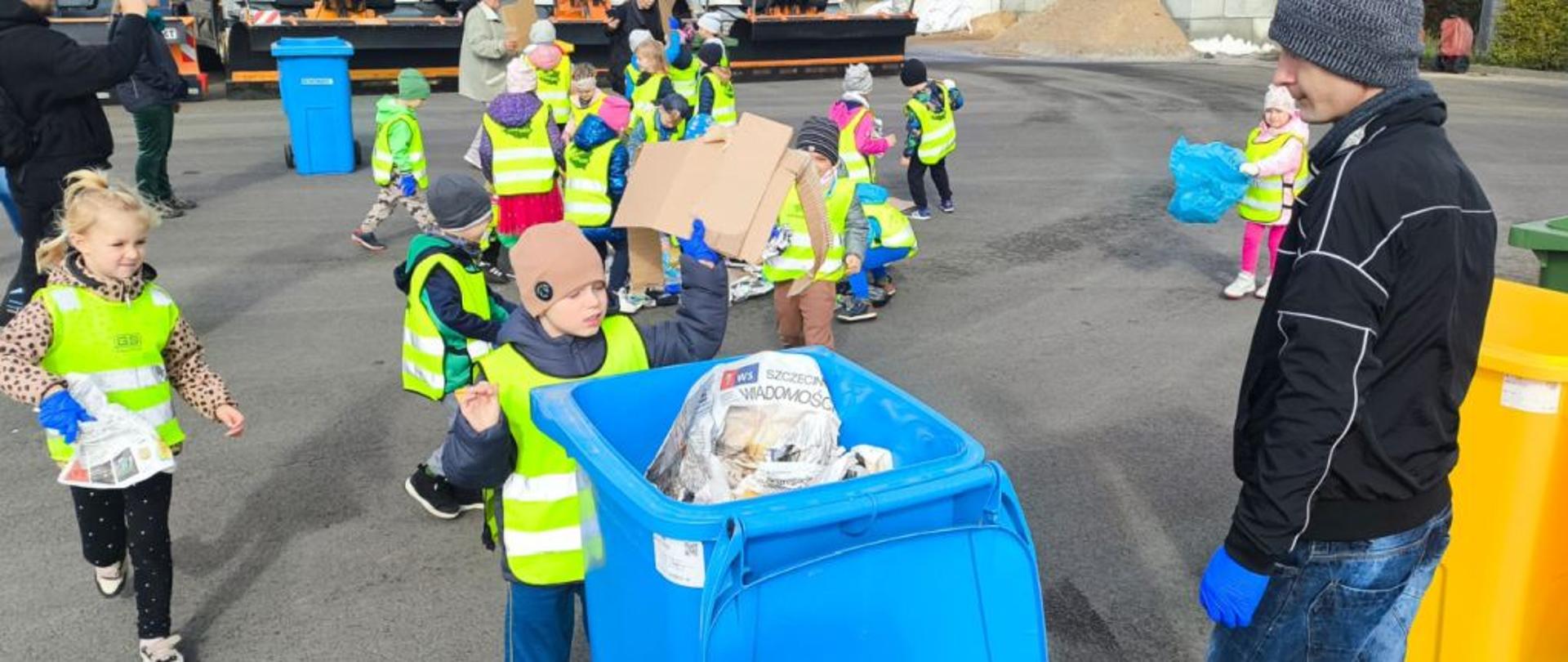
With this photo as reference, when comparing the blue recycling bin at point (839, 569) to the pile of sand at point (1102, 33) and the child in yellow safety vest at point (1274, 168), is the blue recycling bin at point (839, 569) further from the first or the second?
the pile of sand at point (1102, 33)

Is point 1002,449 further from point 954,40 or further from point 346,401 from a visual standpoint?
point 954,40

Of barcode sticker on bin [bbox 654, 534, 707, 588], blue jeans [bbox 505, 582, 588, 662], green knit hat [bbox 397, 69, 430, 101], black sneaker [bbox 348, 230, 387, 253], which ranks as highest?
green knit hat [bbox 397, 69, 430, 101]

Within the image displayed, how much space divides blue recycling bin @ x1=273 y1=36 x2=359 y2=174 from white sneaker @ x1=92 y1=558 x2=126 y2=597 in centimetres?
841

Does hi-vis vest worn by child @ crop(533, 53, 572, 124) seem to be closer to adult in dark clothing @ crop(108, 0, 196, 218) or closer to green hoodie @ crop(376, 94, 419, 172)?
green hoodie @ crop(376, 94, 419, 172)

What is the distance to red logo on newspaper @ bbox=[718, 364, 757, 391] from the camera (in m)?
2.74

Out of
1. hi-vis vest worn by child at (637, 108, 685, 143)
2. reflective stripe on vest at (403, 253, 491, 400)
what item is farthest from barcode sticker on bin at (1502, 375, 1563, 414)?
hi-vis vest worn by child at (637, 108, 685, 143)

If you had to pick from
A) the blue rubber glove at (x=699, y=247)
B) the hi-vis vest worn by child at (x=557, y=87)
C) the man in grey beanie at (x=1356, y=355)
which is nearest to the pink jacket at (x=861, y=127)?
the hi-vis vest worn by child at (x=557, y=87)

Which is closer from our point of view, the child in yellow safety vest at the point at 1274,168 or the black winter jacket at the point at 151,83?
the child in yellow safety vest at the point at 1274,168

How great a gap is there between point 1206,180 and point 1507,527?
15.8 feet

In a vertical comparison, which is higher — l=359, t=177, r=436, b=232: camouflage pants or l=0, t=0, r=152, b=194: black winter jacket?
l=0, t=0, r=152, b=194: black winter jacket

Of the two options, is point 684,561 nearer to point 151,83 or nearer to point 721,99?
point 151,83

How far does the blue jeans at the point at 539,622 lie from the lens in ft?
10.7

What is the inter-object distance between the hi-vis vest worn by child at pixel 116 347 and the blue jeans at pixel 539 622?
4.23 ft

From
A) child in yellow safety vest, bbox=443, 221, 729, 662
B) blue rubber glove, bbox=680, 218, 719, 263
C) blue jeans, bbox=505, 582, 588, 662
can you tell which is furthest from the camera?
blue rubber glove, bbox=680, 218, 719, 263
